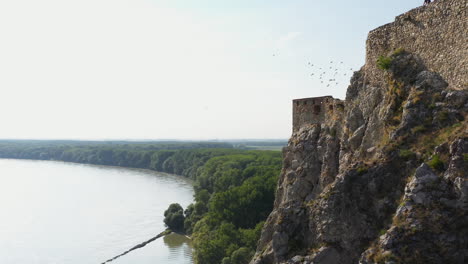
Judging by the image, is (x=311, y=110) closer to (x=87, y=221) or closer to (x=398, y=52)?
(x=398, y=52)

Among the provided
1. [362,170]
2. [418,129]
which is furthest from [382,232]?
[418,129]

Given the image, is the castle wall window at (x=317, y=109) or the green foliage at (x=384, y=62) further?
the castle wall window at (x=317, y=109)

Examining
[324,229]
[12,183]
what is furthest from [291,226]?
[12,183]

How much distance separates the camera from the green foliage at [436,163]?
39.0ft

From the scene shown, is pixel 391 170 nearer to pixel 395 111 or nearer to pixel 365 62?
pixel 395 111

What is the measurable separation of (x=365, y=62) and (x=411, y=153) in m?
6.75

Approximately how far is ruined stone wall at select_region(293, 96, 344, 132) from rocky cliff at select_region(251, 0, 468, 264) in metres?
2.89

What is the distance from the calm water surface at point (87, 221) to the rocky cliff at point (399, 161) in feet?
102

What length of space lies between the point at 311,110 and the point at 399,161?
9.80 meters

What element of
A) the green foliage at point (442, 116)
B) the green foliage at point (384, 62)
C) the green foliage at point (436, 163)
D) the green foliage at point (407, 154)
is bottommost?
the green foliage at point (436, 163)

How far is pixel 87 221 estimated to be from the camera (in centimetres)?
6200

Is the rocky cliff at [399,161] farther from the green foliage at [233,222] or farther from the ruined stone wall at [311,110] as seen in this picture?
the green foliage at [233,222]

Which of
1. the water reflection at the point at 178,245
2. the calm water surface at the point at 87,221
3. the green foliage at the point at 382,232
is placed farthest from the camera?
the calm water surface at the point at 87,221

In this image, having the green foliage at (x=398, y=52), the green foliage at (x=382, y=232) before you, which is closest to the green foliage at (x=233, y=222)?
the green foliage at (x=398, y=52)
